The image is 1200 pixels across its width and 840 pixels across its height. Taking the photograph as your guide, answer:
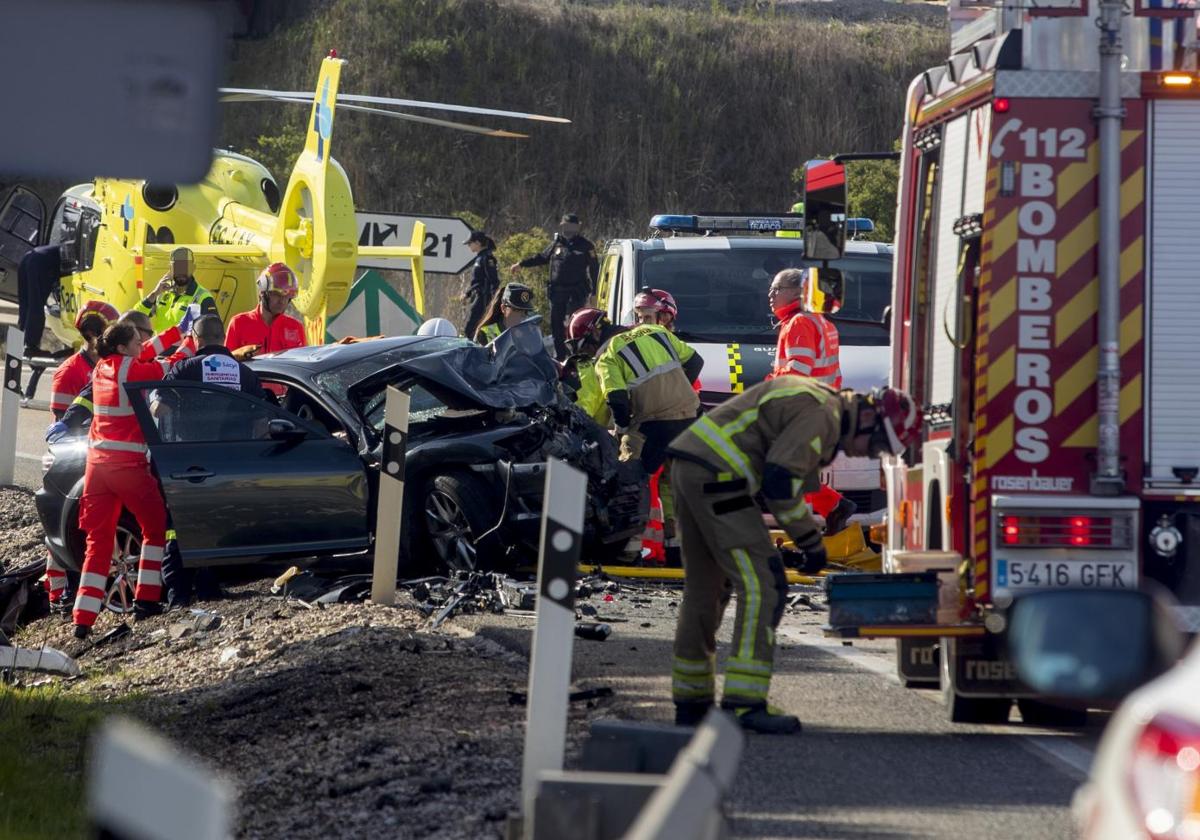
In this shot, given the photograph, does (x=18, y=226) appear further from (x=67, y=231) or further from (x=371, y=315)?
(x=371, y=315)

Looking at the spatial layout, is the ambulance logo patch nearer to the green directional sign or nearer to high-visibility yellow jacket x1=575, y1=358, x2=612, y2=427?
high-visibility yellow jacket x1=575, y1=358, x2=612, y2=427

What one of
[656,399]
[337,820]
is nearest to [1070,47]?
[337,820]

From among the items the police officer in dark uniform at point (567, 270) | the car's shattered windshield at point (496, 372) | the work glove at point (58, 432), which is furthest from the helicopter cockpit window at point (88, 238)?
the car's shattered windshield at point (496, 372)

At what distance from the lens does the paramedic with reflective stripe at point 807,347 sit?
12.3 m

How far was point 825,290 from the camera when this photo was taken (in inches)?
398

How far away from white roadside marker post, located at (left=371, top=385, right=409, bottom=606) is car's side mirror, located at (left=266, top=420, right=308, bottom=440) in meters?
0.92

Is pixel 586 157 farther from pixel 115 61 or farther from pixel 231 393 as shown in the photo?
pixel 115 61

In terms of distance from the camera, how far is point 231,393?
11586mm

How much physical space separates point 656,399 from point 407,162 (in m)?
29.9

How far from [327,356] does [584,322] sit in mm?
1829

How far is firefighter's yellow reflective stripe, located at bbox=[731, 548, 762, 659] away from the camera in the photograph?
7.62 metres

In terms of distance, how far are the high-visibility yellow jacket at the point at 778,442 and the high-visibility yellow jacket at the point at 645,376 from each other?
15.0 feet

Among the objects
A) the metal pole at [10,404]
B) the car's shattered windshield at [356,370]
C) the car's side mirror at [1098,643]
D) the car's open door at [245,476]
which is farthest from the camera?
the metal pole at [10,404]

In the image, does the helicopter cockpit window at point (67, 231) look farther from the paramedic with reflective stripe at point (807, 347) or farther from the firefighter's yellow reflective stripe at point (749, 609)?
the firefighter's yellow reflective stripe at point (749, 609)
